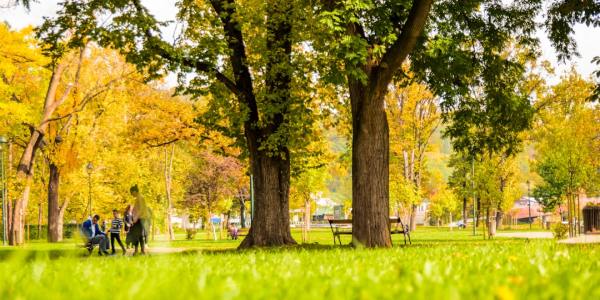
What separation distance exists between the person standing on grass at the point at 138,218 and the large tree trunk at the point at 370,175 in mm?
6120

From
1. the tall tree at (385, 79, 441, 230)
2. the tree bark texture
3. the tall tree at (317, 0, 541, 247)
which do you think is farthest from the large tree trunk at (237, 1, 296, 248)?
the tall tree at (385, 79, 441, 230)

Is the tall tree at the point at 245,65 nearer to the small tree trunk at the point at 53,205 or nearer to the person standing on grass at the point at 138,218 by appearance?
the person standing on grass at the point at 138,218

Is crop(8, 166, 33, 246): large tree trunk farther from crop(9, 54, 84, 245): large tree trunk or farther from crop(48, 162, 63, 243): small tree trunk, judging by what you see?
crop(48, 162, 63, 243): small tree trunk

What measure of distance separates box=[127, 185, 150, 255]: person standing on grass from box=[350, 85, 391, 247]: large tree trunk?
612 cm

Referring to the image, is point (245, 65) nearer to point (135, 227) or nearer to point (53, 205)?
point (135, 227)

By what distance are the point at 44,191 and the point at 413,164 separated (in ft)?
94.1

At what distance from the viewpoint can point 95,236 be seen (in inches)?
923

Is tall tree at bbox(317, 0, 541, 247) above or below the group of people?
above

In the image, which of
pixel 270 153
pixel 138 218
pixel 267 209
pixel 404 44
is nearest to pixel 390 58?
pixel 404 44

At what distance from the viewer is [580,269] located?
4.84m

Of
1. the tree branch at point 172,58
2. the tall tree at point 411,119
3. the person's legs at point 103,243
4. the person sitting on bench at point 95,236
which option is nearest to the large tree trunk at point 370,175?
the tree branch at point 172,58

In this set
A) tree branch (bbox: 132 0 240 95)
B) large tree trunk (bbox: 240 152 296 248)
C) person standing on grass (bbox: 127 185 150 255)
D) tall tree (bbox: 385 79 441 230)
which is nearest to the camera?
tree branch (bbox: 132 0 240 95)

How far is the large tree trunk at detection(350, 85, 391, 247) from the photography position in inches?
651

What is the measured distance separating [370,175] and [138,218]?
22.6 feet
